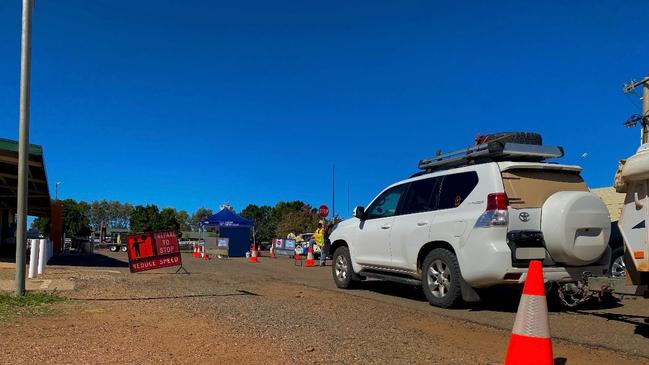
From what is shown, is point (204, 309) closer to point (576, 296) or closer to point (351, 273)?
point (351, 273)

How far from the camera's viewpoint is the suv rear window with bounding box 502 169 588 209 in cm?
790

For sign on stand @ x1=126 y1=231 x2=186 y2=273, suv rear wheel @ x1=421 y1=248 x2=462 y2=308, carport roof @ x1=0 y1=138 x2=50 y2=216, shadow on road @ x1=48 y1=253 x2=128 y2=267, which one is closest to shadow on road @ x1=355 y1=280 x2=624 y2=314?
suv rear wheel @ x1=421 y1=248 x2=462 y2=308

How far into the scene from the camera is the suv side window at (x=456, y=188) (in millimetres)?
8398

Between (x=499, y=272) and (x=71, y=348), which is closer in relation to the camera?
(x=71, y=348)

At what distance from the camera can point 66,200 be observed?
10725cm

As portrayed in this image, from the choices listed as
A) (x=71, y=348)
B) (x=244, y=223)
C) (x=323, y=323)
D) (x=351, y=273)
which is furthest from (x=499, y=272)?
(x=244, y=223)

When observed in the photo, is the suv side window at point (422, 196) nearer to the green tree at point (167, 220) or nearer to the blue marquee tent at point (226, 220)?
the blue marquee tent at point (226, 220)

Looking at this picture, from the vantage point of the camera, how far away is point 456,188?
8.66 metres

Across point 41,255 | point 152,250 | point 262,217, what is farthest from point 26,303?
point 262,217

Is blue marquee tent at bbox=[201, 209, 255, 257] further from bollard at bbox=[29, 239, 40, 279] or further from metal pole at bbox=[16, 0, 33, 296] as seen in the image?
metal pole at bbox=[16, 0, 33, 296]

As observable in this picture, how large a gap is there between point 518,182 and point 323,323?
11.3ft

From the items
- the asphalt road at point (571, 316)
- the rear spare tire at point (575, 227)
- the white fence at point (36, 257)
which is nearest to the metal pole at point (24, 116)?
the white fence at point (36, 257)

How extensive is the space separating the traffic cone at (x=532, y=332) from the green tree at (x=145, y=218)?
107 m

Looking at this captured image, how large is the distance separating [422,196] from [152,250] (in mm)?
8149
